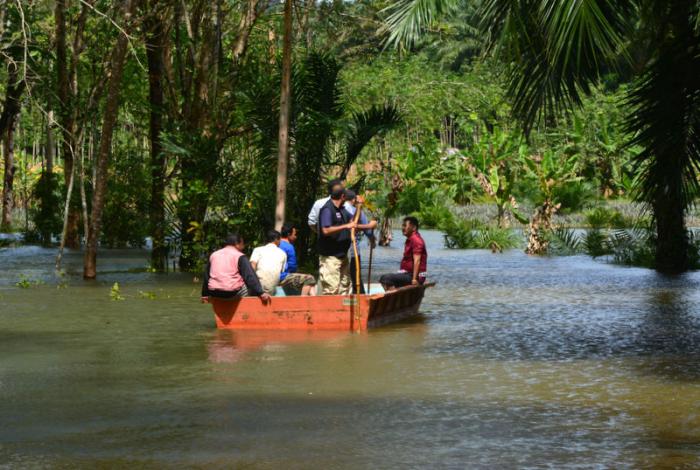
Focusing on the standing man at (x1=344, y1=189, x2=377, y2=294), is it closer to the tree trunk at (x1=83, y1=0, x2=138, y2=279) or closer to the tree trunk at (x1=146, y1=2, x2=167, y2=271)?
the tree trunk at (x1=83, y1=0, x2=138, y2=279)

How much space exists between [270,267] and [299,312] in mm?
944

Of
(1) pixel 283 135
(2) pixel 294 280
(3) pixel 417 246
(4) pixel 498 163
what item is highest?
(4) pixel 498 163

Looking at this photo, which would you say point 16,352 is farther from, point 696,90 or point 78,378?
point 696,90

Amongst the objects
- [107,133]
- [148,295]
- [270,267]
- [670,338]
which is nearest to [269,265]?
[270,267]

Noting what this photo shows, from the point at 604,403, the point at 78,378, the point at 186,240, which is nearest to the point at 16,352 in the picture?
the point at 78,378

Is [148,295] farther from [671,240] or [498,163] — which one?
[498,163]

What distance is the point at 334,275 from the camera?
15.1 m

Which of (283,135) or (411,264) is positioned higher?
(283,135)

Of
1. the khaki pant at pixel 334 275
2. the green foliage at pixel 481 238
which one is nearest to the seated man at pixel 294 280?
the khaki pant at pixel 334 275

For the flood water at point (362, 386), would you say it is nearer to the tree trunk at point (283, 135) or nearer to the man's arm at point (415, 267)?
the man's arm at point (415, 267)

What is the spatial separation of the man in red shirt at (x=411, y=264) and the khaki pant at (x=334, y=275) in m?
1.41

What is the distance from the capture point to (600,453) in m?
7.96

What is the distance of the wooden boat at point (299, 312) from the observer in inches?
570

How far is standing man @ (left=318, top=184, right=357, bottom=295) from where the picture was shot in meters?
14.9
